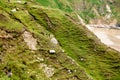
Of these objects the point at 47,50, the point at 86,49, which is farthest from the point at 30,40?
the point at 86,49

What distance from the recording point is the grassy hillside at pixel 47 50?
5797 centimetres

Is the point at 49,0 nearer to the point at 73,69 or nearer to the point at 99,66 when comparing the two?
the point at 99,66

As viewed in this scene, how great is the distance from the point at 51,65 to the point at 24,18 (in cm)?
2379

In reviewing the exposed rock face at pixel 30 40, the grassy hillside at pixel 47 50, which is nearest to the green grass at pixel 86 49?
the grassy hillside at pixel 47 50

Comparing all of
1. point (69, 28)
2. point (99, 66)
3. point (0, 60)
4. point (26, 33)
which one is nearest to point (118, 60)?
point (99, 66)

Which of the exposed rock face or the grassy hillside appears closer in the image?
the grassy hillside

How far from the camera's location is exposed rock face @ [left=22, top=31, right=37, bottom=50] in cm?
6356

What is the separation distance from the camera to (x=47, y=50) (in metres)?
64.3

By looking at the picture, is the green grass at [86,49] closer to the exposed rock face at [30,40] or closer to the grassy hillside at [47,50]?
the grassy hillside at [47,50]

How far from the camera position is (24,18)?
82.8 metres

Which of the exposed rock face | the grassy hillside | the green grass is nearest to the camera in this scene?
the grassy hillside

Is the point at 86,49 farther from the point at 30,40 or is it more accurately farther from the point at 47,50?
the point at 30,40

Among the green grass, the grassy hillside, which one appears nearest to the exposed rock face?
the grassy hillside

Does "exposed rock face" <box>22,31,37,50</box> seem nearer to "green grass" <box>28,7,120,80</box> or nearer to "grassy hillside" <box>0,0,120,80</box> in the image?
"grassy hillside" <box>0,0,120,80</box>
